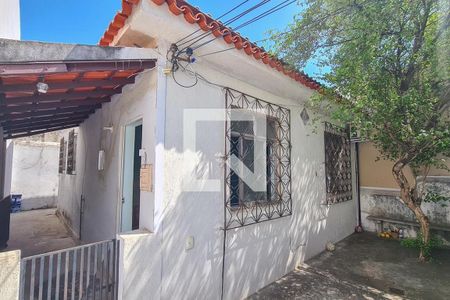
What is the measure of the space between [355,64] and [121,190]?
15.4ft

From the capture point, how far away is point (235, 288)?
415 cm

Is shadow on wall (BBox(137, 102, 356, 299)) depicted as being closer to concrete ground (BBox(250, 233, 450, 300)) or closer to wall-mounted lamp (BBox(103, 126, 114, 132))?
concrete ground (BBox(250, 233, 450, 300))

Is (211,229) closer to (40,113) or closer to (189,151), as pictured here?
(189,151)

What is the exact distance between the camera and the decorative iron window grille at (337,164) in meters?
7.25

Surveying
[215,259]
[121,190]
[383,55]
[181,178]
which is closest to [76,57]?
[181,178]

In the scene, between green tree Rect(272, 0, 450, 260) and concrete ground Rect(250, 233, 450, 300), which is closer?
green tree Rect(272, 0, 450, 260)

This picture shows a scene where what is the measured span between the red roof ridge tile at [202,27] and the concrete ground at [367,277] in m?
4.03

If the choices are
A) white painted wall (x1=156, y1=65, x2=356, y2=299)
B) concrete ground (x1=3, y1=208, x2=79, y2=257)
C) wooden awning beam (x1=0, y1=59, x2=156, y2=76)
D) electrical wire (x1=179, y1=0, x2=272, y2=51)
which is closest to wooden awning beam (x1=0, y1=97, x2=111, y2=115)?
wooden awning beam (x1=0, y1=59, x2=156, y2=76)

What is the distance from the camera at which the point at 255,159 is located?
5.05 m

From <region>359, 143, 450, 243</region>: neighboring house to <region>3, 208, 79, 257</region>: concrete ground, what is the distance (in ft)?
30.4

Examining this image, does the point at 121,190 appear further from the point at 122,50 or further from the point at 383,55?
the point at 383,55

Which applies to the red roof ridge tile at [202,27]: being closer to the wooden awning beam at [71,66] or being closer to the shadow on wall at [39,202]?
the wooden awning beam at [71,66]

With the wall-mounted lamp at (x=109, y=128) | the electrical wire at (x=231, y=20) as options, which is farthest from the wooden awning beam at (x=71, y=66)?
the wall-mounted lamp at (x=109, y=128)

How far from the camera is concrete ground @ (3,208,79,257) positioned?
22.5 ft
